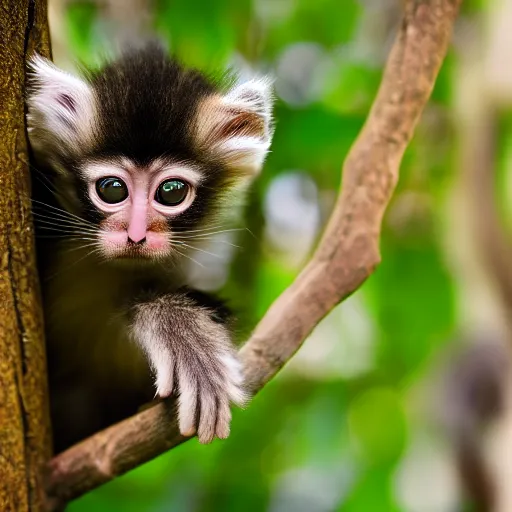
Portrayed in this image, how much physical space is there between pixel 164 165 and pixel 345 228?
257 mm

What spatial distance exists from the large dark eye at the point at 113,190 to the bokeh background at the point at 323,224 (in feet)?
Answer: 1.25

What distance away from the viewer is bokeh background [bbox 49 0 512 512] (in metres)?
1.58

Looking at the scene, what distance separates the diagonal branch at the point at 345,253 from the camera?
3.42ft

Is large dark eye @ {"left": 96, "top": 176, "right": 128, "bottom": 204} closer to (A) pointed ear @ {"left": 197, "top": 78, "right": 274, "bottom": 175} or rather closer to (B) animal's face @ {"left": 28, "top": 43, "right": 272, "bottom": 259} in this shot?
(B) animal's face @ {"left": 28, "top": 43, "right": 272, "bottom": 259}

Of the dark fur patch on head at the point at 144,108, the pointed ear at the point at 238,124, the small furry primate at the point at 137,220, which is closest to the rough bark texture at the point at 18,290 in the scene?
the small furry primate at the point at 137,220

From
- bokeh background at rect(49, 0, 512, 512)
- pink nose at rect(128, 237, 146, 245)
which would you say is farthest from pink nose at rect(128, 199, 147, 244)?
bokeh background at rect(49, 0, 512, 512)

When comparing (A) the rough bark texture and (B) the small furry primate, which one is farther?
(B) the small furry primate

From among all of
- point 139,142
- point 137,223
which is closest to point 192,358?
point 137,223

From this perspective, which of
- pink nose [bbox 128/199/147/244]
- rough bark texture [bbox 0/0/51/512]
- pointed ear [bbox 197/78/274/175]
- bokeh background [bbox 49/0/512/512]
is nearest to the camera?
rough bark texture [bbox 0/0/51/512]

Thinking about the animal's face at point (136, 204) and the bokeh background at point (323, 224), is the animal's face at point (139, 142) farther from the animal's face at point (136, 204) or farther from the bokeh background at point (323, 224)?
the bokeh background at point (323, 224)

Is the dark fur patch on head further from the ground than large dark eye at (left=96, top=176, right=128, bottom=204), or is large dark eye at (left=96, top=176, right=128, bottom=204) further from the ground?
the dark fur patch on head

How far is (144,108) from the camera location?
3.48 feet

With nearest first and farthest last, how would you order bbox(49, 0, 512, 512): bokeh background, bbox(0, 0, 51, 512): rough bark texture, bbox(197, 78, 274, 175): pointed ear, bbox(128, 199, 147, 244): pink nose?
bbox(0, 0, 51, 512): rough bark texture
bbox(128, 199, 147, 244): pink nose
bbox(197, 78, 274, 175): pointed ear
bbox(49, 0, 512, 512): bokeh background

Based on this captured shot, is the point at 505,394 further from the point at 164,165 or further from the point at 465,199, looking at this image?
the point at 164,165
